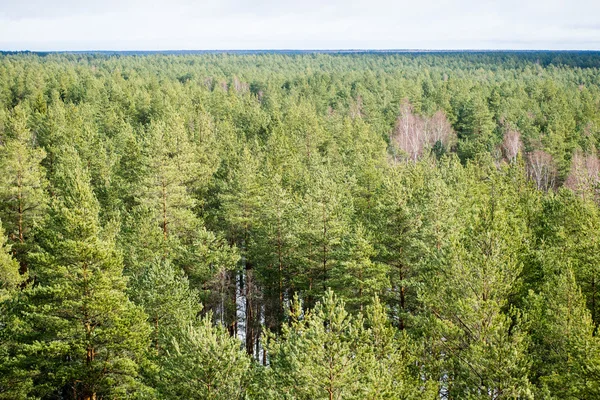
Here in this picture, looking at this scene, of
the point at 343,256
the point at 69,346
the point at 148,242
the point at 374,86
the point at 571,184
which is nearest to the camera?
the point at 69,346

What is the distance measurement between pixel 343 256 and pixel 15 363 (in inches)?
559

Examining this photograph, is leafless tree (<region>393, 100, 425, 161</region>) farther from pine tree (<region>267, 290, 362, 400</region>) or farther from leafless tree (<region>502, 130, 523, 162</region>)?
pine tree (<region>267, 290, 362, 400</region>)

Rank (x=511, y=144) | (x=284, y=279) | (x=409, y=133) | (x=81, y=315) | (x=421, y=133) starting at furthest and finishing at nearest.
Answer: (x=409, y=133)
(x=421, y=133)
(x=511, y=144)
(x=284, y=279)
(x=81, y=315)

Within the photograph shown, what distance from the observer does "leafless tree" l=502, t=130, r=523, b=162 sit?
60731 millimetres

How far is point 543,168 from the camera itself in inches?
2330

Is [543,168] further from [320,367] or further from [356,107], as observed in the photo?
[320,367]

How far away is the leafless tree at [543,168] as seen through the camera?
5619cm

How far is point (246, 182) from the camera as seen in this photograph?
1320 inches

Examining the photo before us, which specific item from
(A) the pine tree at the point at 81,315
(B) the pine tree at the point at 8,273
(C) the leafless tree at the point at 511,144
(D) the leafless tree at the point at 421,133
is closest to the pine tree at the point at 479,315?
(A) the pine tree at the point at 81,315

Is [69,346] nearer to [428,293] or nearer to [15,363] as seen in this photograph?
[15,363]

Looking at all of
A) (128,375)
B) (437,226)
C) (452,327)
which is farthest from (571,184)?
(128,375)

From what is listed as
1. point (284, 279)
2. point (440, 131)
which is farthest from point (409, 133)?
point (284, 279)

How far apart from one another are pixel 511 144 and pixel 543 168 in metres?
4.84

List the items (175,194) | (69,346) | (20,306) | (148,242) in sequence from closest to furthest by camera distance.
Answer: (69,346) < (20,306) < (148,242) < (175,194)
